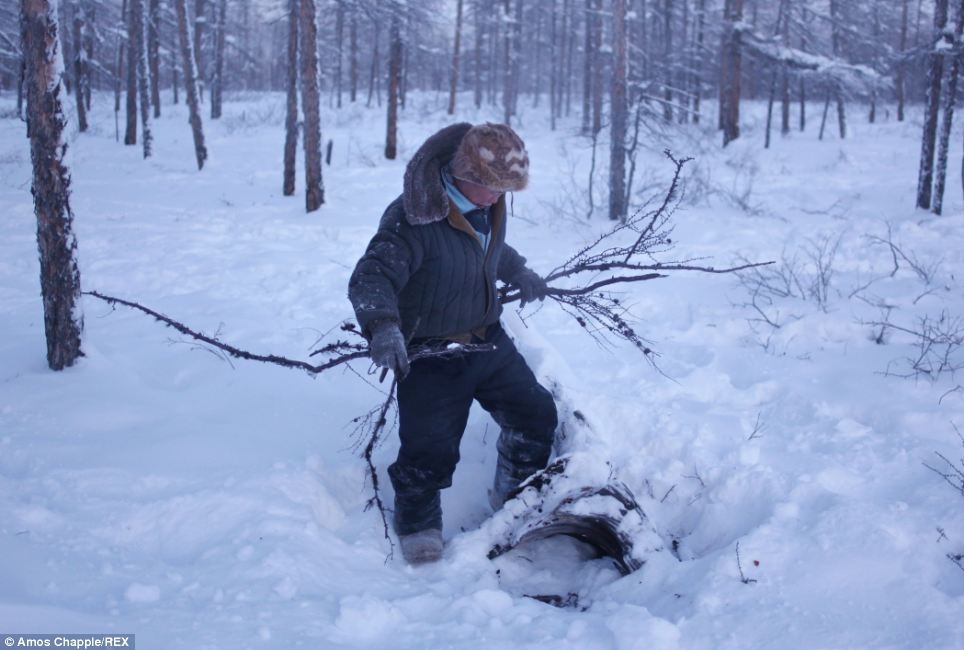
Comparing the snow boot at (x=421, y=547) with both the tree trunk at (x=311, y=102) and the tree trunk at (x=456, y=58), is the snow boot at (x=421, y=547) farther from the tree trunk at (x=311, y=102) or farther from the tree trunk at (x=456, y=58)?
the tree trunk at (x=456, y=58)

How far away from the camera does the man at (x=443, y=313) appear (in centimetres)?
263

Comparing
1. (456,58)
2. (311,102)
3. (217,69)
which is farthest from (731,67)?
(217,69)

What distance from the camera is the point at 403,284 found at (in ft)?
8.87

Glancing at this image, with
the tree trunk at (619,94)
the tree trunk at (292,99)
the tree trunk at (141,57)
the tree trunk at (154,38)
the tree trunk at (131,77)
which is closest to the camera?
the tree trunk at (619,94)

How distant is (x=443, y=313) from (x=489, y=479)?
1261mm

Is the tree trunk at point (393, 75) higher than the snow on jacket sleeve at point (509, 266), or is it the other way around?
the tree trunk at point (393, 75)

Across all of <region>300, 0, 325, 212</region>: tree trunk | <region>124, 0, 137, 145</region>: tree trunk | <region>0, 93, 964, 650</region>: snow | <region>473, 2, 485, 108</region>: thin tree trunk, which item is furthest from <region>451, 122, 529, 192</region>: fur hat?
<region>473, 2, 485, 108</region>: thin tree trunk

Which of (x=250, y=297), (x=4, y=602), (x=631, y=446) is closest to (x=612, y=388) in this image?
(x=631, y=446)

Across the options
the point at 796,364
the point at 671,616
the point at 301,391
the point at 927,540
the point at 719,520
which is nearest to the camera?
the point at 671,616

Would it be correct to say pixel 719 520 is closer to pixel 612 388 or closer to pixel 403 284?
pixel 612 388

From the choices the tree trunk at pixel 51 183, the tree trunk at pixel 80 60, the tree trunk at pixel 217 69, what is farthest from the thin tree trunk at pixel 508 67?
the tree trunk at pixel 51 183

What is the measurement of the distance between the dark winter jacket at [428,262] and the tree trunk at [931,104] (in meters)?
12.6

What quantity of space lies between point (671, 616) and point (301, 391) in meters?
2.69

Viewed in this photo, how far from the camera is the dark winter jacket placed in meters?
2.59
